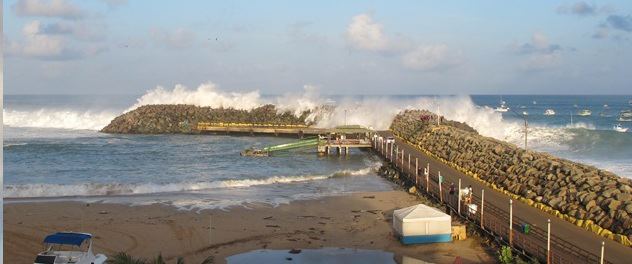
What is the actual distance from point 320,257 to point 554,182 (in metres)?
8.81

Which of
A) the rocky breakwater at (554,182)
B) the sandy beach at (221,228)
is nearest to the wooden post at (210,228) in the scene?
the sandy beach at (221,228)

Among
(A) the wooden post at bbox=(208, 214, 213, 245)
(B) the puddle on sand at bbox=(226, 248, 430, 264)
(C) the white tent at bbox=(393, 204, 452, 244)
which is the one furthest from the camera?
(A) the wooden post at bbox=(208, 214, 213, 245)

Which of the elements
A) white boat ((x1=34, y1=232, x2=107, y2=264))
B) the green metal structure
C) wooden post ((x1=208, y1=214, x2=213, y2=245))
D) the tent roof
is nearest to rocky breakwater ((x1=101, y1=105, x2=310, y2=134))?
the green metal structure

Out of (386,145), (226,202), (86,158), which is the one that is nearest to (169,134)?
(86,158)

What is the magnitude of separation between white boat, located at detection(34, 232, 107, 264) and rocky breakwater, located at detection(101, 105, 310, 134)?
153 feet

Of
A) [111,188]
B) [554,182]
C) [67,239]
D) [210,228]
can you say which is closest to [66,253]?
[67,239]

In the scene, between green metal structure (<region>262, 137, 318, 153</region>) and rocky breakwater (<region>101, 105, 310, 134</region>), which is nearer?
green metal structure (<region>262, 137, 318, 153</region>)

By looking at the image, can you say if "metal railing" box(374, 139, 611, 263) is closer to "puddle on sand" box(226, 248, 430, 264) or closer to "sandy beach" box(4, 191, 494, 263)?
"sandy beach" box(4, 191, 494, 263)

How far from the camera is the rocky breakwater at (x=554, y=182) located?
15.4 metres

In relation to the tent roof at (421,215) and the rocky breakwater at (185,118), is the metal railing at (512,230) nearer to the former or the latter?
the tent roof at (421,215)

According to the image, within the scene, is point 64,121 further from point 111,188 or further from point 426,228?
point 426,228

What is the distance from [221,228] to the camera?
719 inches

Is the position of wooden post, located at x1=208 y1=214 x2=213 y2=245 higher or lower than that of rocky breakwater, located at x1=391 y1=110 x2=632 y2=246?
lower

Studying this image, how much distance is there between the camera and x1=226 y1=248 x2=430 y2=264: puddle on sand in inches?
575
